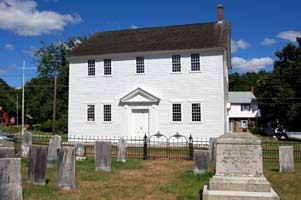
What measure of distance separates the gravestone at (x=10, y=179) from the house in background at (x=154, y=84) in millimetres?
17131

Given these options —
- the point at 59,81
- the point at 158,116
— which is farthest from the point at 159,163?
the point at 59,81

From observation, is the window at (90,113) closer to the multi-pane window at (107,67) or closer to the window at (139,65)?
the multi-pane window at (107,67)

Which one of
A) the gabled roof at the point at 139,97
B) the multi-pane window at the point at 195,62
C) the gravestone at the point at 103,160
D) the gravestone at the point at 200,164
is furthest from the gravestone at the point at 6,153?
the multi-pane window at the point at 195,62

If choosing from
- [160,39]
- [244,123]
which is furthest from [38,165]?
[244,123]

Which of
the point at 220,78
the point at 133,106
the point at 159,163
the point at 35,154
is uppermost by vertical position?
the point at 220,78

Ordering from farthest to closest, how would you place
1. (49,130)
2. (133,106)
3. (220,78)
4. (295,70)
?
1. (49,130)
2. (295,70)
3. (133,106)
4. (220,78)

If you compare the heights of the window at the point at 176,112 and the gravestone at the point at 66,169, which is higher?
the window at the point at 176,112

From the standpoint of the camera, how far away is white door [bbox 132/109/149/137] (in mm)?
24375

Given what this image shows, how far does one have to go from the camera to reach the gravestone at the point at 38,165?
31.4 ft

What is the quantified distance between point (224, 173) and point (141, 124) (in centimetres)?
1638

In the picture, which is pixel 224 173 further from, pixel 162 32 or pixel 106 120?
pixel 162 32

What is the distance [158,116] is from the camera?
23984 mm

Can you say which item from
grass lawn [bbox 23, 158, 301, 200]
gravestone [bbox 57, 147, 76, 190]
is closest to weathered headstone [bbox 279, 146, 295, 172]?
grass lawn [bbox 23, 158, 301, 200]

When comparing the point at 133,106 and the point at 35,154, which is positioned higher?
the point at 133,106
